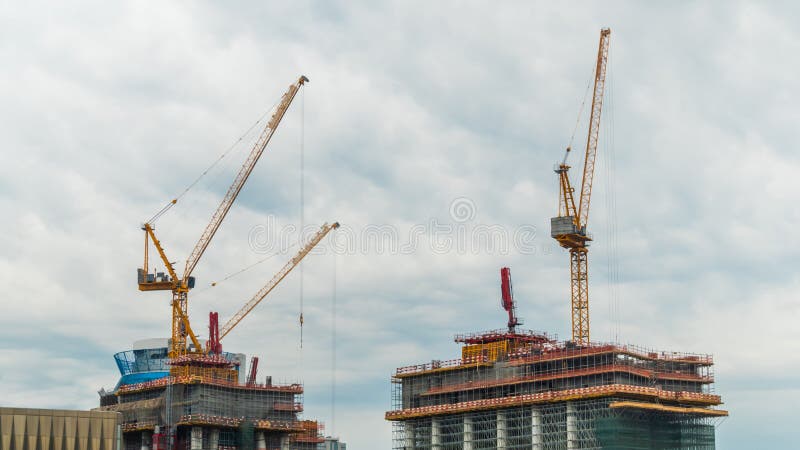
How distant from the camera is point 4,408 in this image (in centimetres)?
16725

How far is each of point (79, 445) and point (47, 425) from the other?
5622mm

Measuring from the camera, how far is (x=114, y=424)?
17475cm

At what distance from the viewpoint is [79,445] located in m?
171

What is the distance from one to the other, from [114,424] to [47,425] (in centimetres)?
1003

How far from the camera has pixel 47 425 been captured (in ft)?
556

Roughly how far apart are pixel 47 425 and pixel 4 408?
6.61 m

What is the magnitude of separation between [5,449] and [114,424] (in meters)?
16.2

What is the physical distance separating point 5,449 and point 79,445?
10.6 meters

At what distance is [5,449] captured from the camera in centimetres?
16612

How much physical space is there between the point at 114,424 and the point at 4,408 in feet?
53.5
